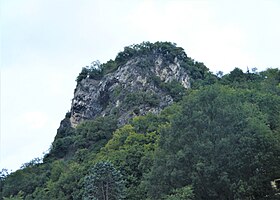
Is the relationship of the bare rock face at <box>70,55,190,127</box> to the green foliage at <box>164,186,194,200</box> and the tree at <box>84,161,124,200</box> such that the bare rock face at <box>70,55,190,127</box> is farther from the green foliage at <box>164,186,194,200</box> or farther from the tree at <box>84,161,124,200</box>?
the green foliage at <box>164,186,194,200</box>

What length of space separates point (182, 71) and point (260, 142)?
157 feet

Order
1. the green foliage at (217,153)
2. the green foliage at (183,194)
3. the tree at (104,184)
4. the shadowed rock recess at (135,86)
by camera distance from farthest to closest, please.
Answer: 1. the shadowed rock recess at (135,86)
2. the tree at (104,184)
3. the green foliage at (217,153)
4. the green foliage at (183,194)

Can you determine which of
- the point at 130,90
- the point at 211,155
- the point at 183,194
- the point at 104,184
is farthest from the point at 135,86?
the point at 183,194

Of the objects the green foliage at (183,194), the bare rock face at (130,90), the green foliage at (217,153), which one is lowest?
the green foliage at (183,194)

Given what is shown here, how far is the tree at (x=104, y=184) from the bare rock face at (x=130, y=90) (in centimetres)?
2954

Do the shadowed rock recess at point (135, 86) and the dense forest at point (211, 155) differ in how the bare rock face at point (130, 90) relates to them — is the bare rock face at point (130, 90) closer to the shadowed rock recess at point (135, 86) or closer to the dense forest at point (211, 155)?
the shadowed rock recess at point (135, 86)

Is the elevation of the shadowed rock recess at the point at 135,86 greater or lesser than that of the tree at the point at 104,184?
greater

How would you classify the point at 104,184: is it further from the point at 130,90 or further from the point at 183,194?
the point at 130,90

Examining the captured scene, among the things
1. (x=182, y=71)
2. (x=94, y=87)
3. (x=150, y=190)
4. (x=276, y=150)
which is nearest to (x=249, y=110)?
(x=276, y=150)

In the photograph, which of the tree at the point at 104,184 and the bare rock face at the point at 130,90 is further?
the bare rock face at the point at 130,90

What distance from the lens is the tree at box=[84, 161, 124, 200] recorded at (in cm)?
3259

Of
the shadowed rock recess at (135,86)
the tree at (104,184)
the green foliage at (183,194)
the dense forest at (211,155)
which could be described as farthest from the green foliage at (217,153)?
the shadowed rock recess at (135,86)

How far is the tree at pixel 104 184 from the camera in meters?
32.6

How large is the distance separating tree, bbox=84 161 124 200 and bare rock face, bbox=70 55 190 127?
1163 inches
